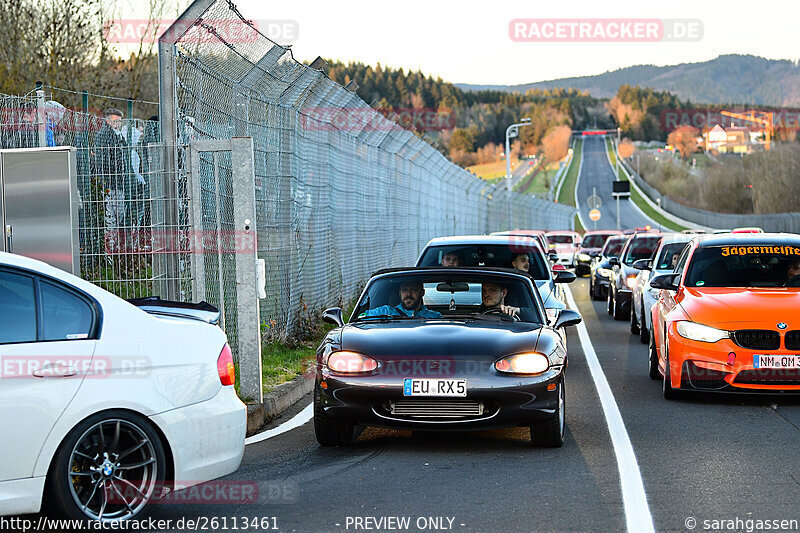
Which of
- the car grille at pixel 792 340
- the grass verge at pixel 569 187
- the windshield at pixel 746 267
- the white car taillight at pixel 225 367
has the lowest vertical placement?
the car grille at pixel 792 340

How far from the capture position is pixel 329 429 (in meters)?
8.13

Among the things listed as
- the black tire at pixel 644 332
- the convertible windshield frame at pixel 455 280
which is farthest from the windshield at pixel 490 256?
the convertible windshield frame at pixel 455 280

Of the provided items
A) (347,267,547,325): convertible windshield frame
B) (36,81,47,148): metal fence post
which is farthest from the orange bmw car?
(36,81,47,148): metal fence post

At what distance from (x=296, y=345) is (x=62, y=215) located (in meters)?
3.91

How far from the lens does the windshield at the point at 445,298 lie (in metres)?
9.23

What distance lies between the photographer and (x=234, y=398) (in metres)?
6.30

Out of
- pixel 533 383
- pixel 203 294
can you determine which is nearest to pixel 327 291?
pixel 203 294

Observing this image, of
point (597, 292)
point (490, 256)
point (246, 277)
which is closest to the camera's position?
point (246, 277)

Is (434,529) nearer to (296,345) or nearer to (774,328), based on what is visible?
(774,328)

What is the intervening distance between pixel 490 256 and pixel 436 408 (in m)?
6.31

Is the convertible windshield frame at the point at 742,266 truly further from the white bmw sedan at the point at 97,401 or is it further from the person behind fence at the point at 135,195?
the white bmw sedan at the point at 97,401

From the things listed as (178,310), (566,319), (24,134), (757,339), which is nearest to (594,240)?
(24,134)

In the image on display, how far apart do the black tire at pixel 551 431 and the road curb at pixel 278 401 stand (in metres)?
2.15

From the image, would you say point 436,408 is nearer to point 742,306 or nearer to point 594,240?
A: point 742,306
